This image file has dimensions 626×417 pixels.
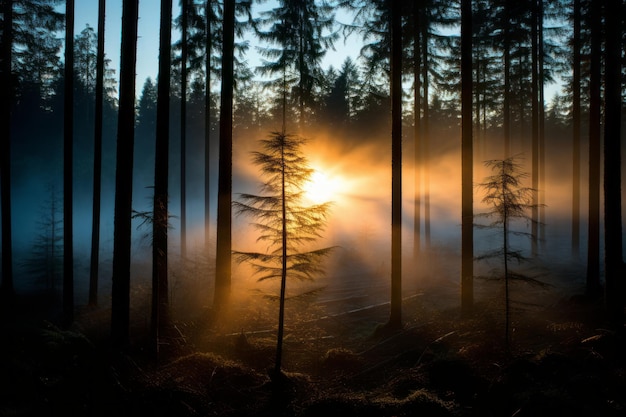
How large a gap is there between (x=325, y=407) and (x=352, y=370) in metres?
3.06

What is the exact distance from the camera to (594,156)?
13812 mm

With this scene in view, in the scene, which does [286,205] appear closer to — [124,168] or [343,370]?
[124,168]

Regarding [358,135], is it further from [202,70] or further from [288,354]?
[288,354]

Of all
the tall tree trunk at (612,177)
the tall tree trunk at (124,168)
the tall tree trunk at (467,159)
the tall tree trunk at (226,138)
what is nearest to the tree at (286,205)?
the tall tree trunk at (124,168)

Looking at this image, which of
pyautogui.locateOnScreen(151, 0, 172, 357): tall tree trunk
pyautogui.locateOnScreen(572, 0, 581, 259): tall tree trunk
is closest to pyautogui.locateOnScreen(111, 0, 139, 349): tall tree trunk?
pyautogui.locateOnScreen(151, 0, 172, 357): tall tree trunk

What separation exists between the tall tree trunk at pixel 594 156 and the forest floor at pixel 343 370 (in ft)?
4.51

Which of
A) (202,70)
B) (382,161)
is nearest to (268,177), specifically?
(202,70)

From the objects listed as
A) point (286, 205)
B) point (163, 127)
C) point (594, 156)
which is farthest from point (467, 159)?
point (163, 127)

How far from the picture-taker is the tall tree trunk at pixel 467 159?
12016 millimetres

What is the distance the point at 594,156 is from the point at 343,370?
13659 mm

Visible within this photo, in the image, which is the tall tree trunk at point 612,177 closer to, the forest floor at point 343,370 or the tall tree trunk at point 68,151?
the forest floor at point 343,370

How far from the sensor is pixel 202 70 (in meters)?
19.6

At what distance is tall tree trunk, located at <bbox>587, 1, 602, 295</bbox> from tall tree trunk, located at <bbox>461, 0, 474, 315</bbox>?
530 cm

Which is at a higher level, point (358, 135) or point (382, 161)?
point (358, 135)
